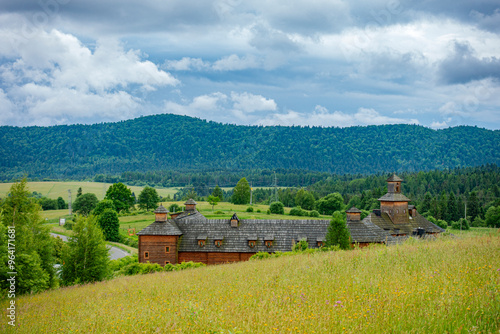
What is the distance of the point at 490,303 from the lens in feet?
21.4

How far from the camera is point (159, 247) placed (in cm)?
4394

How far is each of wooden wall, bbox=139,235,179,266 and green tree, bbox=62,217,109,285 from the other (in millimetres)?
17258

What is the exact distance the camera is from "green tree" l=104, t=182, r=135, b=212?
318ft

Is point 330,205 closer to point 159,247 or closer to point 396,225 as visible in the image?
point 396,225

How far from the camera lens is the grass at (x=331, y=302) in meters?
6.50

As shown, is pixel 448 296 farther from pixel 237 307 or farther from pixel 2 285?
pixel 2 285

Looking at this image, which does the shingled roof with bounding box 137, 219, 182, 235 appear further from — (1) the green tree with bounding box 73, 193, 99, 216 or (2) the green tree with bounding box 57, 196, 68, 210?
(2) the green tree with bounding box 57, 196, 68, 210

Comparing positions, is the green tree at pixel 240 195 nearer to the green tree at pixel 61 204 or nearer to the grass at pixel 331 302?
the green tree at pixel 61 204

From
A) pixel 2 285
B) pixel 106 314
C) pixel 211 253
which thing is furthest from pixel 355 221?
pixel 106 314

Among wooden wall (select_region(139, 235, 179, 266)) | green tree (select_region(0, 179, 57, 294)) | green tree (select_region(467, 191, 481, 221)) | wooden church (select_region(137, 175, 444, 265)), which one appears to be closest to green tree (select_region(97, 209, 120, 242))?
wooden church (select_region(137, 175, 444, 265))

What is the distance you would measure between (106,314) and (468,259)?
9.13 meters

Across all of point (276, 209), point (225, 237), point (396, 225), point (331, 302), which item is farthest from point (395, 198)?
point (331, 302)

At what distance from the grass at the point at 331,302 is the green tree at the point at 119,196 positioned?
88.8 metres

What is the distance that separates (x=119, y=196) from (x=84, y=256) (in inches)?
2989
